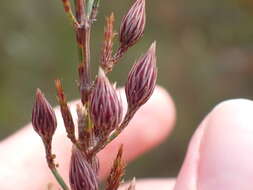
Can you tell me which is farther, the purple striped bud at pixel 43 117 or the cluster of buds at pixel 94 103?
the purple striped bud at pixel 43 117

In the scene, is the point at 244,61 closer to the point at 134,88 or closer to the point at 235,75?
the point at 235,75

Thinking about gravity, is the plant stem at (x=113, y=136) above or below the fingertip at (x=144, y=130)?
above

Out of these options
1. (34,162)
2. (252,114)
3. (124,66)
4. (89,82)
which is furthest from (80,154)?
(124,66)

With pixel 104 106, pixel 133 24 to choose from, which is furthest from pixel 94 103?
pixel 133 24

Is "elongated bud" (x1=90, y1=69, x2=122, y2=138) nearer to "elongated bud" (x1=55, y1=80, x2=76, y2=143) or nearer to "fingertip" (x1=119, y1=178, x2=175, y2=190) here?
"elongated bud" (x1=55, y1=80, x2=76, y2=143)

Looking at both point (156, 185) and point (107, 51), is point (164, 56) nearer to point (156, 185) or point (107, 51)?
point (156, 185)

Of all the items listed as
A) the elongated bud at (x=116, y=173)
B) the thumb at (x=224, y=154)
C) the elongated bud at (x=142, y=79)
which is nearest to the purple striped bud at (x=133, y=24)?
the elongated bud at (x=142, y=79)

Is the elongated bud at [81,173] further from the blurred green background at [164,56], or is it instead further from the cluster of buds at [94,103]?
the blurred green background at [164,56]

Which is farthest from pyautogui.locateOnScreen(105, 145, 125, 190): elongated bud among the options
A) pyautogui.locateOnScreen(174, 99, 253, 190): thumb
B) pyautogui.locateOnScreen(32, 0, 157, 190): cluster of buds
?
pyautogui.locateOnScreen(174, 99, 253, 190): thumb
